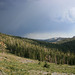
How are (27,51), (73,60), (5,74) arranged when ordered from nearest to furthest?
(5,74)
(73,60)
(27,51)

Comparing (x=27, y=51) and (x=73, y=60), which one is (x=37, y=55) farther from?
(x=73, y=60)

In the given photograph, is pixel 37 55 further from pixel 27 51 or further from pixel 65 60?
pixel 65 60

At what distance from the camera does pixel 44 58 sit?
125500mm

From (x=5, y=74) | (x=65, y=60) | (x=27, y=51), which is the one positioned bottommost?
(x=65, y=60)

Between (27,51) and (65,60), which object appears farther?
(27,51)

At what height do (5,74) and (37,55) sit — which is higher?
(5,74)

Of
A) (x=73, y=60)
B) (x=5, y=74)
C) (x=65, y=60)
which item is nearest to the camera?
(x=5, y=74)

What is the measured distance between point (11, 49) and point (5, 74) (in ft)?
458

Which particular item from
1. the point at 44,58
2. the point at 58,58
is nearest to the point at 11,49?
the point at 44,58

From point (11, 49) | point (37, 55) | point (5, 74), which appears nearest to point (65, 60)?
point (37, 55)

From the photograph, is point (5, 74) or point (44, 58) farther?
point (44, 58)

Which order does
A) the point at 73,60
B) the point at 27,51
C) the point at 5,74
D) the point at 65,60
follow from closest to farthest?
1. the point at 5,74
2. the point at 73,60
3. the point at 65,60
4. the point at 27,51

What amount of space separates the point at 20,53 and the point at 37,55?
2316 cm

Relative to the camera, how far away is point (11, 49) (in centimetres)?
14900
